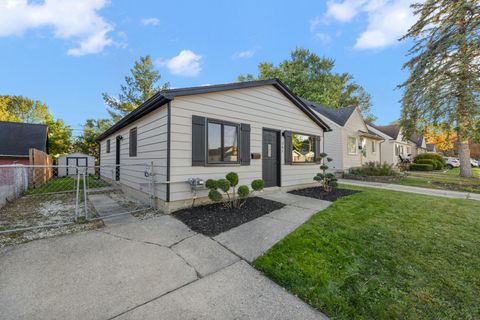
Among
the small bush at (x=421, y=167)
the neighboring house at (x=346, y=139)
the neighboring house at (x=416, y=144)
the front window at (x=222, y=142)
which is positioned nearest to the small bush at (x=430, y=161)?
the small bush at (x=421, y=167)

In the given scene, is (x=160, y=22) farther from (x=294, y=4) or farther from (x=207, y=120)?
(x=207, y=120)

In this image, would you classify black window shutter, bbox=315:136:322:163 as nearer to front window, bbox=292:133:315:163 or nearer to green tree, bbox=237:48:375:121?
front window, bbox=292:133:315:163

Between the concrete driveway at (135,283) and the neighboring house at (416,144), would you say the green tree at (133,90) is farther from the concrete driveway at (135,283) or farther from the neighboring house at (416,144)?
the neighboring house at (416,144)

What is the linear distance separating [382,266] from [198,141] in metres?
4.38

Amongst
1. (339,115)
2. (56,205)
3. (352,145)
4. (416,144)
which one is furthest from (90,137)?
(416,144)

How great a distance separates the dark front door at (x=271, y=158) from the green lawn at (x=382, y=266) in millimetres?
2809

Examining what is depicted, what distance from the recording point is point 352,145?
15031 mm

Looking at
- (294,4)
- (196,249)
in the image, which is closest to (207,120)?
(196,249)

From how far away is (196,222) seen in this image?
4.24 meters

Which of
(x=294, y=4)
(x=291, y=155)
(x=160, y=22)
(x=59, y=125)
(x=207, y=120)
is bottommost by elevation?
(x=291, y=155)

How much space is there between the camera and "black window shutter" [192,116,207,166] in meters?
5.20

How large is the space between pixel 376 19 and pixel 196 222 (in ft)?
44.1

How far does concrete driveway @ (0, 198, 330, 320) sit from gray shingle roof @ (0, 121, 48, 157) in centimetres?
1562

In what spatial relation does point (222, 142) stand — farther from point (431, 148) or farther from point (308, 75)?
→ point (431, 148)
